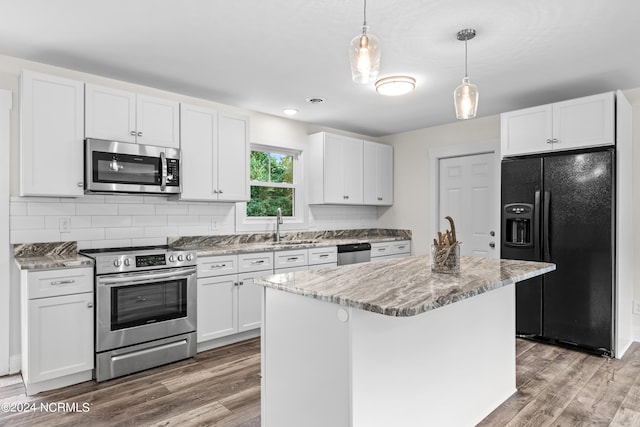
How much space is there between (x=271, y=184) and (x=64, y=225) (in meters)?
2.18

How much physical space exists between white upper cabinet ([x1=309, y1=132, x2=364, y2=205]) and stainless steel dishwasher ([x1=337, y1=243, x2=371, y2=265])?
63 cm

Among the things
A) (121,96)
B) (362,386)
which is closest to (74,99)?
(121,96)

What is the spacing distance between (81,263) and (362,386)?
2.21 meters

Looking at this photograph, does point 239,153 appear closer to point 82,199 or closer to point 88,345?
point 82,199

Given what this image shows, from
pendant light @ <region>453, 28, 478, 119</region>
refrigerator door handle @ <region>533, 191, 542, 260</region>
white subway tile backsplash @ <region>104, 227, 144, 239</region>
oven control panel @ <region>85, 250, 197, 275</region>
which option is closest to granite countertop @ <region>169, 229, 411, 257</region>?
oven control panel @ <region>85, 250, 197, 275</region>

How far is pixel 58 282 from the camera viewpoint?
104 inches

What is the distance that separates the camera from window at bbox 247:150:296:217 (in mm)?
4566

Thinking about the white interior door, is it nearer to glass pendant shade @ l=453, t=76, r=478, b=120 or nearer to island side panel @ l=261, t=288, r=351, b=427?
glass pendant shade @ l=453, t=76, r=478, b=120

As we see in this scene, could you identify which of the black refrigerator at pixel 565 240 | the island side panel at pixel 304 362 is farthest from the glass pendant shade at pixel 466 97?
the black refrigerator at pixel 565 240

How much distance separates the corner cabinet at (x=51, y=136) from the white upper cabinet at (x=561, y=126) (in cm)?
382

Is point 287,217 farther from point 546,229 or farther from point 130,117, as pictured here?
point 546,229

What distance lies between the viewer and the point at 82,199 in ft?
10.6

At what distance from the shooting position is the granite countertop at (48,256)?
2594 mm

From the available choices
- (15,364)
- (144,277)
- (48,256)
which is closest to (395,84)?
(144,277)
